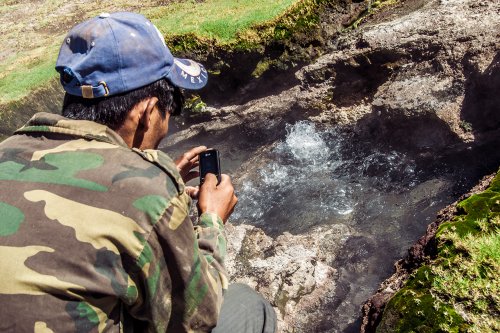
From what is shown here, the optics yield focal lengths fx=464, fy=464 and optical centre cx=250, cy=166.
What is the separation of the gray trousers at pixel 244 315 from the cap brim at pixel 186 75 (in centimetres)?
141

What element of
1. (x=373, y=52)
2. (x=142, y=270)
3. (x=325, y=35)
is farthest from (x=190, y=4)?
(x=142, y=270)

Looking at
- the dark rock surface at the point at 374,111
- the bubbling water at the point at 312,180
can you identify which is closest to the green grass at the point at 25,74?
the dark rock surface at the point at 374,111

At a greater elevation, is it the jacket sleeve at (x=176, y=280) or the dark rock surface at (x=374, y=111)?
the jacket sleeve at (x=176, y=280)

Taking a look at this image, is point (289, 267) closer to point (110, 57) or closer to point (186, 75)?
point (186, 75)

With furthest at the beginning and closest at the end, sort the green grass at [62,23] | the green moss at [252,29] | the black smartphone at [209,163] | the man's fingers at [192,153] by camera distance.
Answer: the green grass at [62,23], the green moss at [252,29], the man's fingers at [192,153], the black smartphone at [209,163]

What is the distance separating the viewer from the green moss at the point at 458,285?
2.73 meters

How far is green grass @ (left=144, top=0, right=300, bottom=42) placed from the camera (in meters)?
9.02

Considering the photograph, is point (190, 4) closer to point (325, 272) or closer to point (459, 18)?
→ point (459, 18)

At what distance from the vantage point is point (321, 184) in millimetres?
7129

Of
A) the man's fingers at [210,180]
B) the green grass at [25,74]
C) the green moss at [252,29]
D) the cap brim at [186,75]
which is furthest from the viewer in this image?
the green grass at [25,74]

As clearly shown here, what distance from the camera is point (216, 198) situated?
9.60ft

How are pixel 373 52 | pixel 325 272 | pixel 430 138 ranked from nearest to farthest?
1. pixel 325 272
2. pixel 430 138
3. pixel 373 52

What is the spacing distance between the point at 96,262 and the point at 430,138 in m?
5.69

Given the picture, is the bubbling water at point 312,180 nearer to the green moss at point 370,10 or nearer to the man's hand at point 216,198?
the green moss at point 370,10
